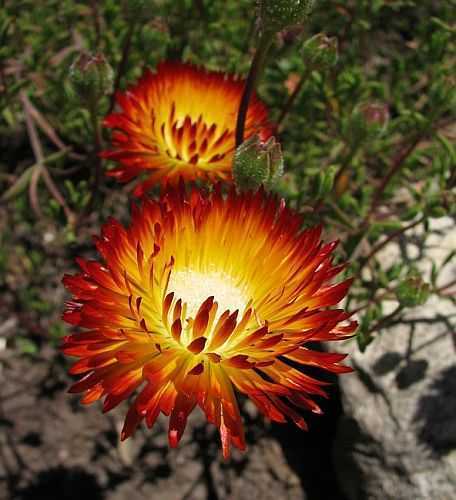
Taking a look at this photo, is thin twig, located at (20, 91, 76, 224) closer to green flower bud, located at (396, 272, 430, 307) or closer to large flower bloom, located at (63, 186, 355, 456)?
large flower bloom, located at (63, 186, 355, 456)

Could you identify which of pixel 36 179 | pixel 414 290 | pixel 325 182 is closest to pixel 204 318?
pixel 325 182

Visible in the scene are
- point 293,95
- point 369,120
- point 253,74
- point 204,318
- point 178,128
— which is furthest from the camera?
point 293,95

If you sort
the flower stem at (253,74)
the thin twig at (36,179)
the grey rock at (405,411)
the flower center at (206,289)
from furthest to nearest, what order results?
the thin twig at (36,179) < the grey rock at (405,411) < the flower center at (206,289) < the flower stem at (253,74)

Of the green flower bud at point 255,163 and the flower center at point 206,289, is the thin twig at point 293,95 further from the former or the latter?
the flower center at point 206,289

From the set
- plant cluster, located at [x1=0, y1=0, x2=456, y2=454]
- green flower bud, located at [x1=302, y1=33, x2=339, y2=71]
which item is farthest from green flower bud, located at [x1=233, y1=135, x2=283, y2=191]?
green flower bud, located at [x1=302, y1=33, x2=339, y2=71]

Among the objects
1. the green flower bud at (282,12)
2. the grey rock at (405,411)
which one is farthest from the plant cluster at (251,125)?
the grey rock at (405,411)

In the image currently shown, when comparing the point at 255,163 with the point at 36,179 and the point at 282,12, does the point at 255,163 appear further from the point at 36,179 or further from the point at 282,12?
the point at 36,179
